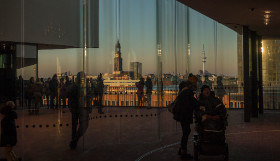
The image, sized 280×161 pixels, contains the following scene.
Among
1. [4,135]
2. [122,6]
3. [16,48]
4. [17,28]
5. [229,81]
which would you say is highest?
[122,6]

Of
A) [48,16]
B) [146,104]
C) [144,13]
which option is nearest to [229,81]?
[146,104]

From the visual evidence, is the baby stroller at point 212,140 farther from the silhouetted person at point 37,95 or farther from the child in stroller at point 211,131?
the silhouetted person at point 37,95

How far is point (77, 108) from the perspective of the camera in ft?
19.1

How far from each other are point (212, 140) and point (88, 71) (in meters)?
2.73

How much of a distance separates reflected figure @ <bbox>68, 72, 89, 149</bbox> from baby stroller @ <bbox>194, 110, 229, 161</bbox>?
237cm

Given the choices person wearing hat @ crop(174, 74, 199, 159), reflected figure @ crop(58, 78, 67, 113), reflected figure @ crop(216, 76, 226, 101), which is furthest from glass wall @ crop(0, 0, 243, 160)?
reflected figure @ crop(216, 76, 226, 101)

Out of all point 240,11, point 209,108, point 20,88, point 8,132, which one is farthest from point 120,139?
point 240,11

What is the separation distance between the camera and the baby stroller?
4.87 meters

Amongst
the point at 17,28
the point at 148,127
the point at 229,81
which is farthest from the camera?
the point at 229,81

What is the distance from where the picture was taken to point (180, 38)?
8.26 metres

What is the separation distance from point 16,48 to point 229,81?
7.75 m

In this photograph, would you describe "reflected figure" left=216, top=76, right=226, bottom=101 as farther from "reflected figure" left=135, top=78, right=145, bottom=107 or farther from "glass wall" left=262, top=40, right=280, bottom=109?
"glass wall" left=262, top=40, right=280, bottom=109

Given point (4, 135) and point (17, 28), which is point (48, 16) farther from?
point (4, 135)

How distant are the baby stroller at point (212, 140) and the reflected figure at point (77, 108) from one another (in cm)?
237
